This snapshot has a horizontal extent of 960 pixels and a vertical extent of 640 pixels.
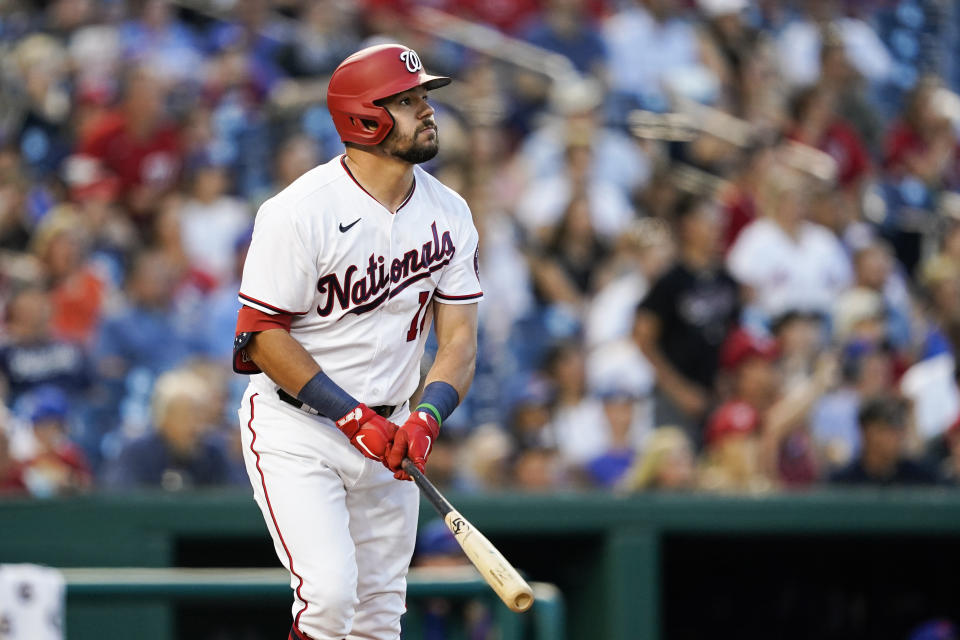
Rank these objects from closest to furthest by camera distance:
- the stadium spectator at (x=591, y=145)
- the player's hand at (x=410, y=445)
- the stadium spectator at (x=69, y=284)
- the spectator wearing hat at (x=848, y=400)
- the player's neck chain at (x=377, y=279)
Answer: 1. the player's hand at (x=410, y=445)
2. the player's neck chain at (x=377, y=279)
3. the stadium spectator at (x=69, y=284)
4. the spectator wearing hat at (x=848, y=400)
5. the stadium spectator at (x=591, y=145)

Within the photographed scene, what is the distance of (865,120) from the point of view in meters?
→ 11.4

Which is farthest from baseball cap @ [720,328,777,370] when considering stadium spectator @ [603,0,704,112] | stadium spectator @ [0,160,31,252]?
stadium spectator @ [0,160,31,252]

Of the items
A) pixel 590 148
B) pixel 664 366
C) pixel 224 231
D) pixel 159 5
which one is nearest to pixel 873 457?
pixel 664 366

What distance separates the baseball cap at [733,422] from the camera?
7.66 meters

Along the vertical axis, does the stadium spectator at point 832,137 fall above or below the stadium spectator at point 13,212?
above

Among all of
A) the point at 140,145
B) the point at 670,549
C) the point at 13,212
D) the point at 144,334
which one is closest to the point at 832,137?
the point at 670,549

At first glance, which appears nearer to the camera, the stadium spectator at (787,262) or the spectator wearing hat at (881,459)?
the spectator wearing hat at (881,459)

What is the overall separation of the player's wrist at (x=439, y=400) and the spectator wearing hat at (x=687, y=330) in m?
4.26

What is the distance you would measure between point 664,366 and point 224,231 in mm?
2594

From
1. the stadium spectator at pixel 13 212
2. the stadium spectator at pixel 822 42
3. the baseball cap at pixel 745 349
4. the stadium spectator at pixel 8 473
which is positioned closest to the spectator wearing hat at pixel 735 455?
the baseball cap at pixel 745 349

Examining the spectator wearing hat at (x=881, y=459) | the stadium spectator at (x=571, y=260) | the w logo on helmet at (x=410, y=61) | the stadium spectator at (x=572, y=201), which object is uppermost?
the stadium spectator at (x=572, y=201)

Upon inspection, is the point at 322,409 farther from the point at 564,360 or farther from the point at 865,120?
the point at 865,120

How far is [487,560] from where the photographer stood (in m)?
3.77

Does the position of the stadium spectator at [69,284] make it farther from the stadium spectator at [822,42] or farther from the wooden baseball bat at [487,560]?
the stadium spectator at [822,42]
